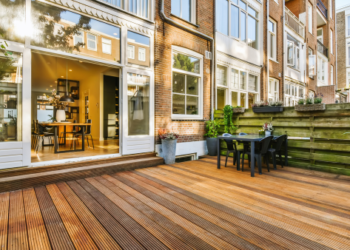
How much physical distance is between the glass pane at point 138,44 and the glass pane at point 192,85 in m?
1.51

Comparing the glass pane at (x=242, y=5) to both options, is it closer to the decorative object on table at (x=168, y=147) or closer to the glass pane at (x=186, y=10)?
the glass pane at (x=186, y=10)

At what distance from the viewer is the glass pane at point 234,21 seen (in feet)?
24.5

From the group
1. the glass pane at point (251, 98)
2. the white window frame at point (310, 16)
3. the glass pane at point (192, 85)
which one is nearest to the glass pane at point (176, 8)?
the glass pane at point (192, 85)

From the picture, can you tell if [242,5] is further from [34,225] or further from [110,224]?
[34,225]

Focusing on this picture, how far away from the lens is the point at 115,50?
14.5ft

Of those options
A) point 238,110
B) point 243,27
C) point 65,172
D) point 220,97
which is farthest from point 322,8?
point 65,172

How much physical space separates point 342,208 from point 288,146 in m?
2.50

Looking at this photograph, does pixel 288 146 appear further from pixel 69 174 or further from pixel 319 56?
pixel 319 56

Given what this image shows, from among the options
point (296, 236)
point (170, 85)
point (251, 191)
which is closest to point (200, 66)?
point (170, 85)

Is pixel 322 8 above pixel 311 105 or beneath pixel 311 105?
above

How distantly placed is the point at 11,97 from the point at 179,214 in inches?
127

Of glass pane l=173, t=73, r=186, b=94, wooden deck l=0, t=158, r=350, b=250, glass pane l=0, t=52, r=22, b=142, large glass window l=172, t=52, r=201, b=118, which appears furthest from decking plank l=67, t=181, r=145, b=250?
glass pane l=173, t=73, r=186, b=94

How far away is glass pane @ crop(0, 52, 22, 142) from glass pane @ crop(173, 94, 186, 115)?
11.2ft

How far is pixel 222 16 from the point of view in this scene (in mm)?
7086
